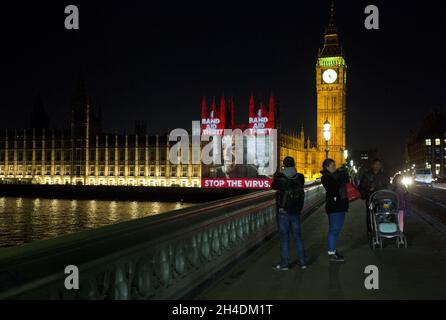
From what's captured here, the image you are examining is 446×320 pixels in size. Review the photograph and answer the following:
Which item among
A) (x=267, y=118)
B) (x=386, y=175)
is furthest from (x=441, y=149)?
(x=386, y=175)

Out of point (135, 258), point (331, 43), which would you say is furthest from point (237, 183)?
point (135, 258)

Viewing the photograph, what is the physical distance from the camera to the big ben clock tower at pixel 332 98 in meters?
124

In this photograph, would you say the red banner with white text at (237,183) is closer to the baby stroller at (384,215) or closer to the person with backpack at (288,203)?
the baby stroller at (384,215)

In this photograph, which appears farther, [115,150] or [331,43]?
[331,43]

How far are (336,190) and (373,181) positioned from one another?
2.19m

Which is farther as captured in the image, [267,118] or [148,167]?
[148,167]

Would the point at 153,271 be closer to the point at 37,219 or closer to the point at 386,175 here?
the point at 386,175

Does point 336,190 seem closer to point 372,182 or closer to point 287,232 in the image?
point 287,232

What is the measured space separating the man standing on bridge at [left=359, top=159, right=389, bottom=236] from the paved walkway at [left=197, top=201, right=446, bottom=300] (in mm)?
1109

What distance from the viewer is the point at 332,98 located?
12431 centimetres

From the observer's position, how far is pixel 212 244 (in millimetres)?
9375

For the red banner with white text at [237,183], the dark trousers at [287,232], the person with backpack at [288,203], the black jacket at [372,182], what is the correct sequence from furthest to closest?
the red banner with white text at [237,183]
the black jacket at [372,182]
the dark trousers at [287,232]
the person with backpack at [288,203]

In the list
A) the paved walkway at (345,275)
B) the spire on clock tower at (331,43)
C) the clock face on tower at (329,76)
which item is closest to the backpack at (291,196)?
the paved walkway at (345,275)
